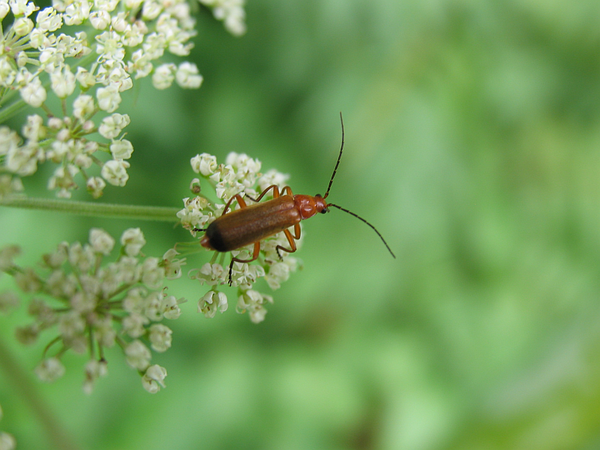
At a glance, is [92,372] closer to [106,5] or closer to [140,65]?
[140,65]

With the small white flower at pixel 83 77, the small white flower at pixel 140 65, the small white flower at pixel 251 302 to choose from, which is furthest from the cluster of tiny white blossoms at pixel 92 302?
the small white flower at pixel 140 65

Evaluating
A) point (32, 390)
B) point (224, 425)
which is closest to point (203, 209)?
point (32, 390)

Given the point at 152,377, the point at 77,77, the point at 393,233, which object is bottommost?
the point at 393,233

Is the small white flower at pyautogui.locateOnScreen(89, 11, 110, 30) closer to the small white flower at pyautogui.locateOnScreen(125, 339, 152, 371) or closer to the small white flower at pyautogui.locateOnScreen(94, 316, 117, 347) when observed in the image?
the small white flower at pyautogui.locateOnScreen(94, 316, 117, 347)

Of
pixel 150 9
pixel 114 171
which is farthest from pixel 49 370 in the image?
pixel 150 9

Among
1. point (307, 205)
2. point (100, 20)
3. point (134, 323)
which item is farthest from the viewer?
point (307, 205)

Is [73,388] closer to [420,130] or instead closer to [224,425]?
[224,425]

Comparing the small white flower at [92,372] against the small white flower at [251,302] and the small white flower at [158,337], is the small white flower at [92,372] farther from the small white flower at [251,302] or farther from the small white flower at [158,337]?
the small white flower at [251,302]

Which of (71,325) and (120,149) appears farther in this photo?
(120,149)
